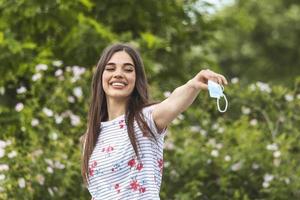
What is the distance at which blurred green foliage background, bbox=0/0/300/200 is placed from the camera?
5.91m

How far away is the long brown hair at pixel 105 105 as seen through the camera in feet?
11.2

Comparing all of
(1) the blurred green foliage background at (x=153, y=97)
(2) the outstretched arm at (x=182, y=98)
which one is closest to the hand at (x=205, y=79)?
(2) the outstretched arm at (x=182, y=98)

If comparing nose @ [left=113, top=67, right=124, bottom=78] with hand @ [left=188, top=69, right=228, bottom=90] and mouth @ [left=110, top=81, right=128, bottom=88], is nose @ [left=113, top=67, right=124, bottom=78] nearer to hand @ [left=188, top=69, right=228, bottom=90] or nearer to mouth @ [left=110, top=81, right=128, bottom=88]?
mouth @ [left=110, top=81, right=128, bottom=88]

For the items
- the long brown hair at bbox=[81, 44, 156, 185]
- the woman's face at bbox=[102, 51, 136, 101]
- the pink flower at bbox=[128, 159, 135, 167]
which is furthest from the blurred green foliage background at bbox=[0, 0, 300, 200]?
the pink flower at bbox=[128, 159, 135, 167]

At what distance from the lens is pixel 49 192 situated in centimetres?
578

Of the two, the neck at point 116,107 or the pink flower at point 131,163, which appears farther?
the neck at point 116,107

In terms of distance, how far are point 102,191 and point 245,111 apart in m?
3.74

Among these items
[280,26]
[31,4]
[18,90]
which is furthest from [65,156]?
[280,26]

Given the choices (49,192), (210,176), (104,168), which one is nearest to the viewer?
(104,168)

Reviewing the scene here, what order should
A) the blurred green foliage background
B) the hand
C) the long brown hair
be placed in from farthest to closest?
the blurred green foliage background
the long brown hair
the hand

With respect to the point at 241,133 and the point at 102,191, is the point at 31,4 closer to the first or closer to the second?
the point at 241,133

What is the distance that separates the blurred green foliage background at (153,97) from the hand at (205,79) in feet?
8.58

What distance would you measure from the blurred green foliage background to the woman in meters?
2.10

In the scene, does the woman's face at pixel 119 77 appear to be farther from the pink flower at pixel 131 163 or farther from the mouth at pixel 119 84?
the pink flower at pixel 131 163
